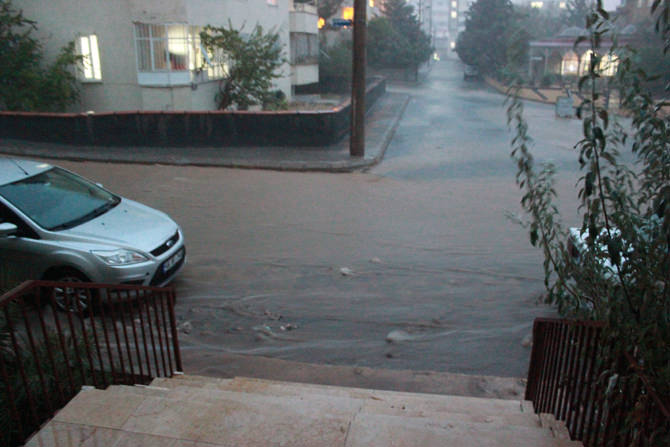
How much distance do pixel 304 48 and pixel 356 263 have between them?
25361 mm

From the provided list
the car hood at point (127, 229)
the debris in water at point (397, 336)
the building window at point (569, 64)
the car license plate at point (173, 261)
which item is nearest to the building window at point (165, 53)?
the car hood at point (127, 229)

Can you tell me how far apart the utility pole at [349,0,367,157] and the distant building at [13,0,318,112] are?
Result: 5974 millimetres

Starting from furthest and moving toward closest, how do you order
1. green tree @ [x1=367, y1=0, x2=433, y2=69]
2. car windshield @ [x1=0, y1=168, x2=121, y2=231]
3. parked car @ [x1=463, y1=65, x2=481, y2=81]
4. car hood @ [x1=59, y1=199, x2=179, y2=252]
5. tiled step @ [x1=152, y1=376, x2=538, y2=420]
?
parked car @ [x1=463, y1=65, x2=481, y2=81]
green tree @ [x1=367, y1=0, x2=433, y2=69]
car windshield @ [x1=0, y1=168, x2=121, y2=231]
car hood @ [x1=59, y1=199, x2=179, y2=252]
tiled step @ [x1=152, y1=376, x2=538, y2=420]

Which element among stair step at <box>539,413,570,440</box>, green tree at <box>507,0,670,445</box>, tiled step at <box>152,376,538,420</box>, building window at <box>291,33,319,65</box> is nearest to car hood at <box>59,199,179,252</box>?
tiled step at <box>152,376,538,420</box>

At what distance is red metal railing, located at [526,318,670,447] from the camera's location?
2.31m

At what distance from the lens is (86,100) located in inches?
799

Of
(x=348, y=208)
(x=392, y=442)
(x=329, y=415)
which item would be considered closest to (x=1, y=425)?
(x=329, y=415)

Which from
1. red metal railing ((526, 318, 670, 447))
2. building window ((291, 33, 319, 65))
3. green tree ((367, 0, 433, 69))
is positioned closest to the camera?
red metal railing ((526, 318, 670, 447))

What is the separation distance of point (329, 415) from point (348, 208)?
8.24 m

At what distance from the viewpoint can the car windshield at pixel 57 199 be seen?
23.0 feet

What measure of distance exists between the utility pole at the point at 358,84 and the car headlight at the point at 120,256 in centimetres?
1046

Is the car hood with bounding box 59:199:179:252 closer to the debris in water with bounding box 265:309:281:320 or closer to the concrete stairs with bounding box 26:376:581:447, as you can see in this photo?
the debris in water with bounding box 265:309:281:320

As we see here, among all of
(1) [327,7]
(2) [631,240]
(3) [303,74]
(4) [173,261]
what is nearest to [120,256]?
(4) [173,261]

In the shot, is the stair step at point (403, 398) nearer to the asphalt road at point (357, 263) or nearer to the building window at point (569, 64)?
the asphalt road at point (357, 263)
